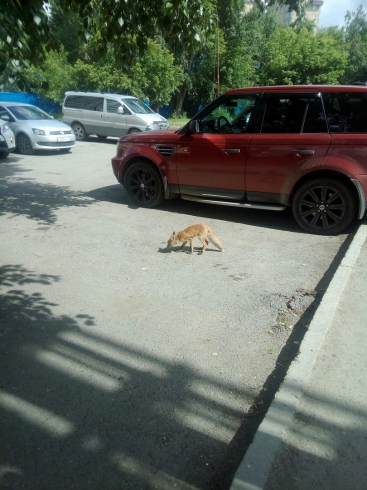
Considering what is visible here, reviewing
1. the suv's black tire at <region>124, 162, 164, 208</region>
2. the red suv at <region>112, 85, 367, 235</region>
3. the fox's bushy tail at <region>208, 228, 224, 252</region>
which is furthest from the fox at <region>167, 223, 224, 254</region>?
the suv's black tire at <region>124, 162, 164, 208</region>

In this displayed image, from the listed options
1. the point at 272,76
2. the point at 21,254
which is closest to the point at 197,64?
the point at 272,76

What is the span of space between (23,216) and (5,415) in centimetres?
553

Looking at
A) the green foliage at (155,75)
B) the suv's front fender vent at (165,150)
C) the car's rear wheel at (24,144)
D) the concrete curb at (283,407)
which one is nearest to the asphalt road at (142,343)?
the concrete curb at (283,407)

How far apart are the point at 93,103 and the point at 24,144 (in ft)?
15.6

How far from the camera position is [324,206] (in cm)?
678

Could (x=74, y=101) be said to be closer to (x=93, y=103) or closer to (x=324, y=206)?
(x=93, y=103)

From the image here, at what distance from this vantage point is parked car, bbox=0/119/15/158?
1400 cm

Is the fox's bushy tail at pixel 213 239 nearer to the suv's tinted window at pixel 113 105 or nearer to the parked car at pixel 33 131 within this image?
the parked car at pixel 33 131

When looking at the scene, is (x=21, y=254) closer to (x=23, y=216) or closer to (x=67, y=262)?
(x=67, y=262)

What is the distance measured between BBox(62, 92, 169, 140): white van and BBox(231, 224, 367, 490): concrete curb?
49.0 feet

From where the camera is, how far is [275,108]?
6980 mm

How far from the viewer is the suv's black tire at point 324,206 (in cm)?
659

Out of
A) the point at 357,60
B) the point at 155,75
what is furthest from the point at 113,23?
the point at 357,60

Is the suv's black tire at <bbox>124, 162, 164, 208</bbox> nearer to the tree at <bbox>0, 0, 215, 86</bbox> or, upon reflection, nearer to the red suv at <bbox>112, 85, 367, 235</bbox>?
the red suv at <bbox>112, 85, 367, 235</bbox>
